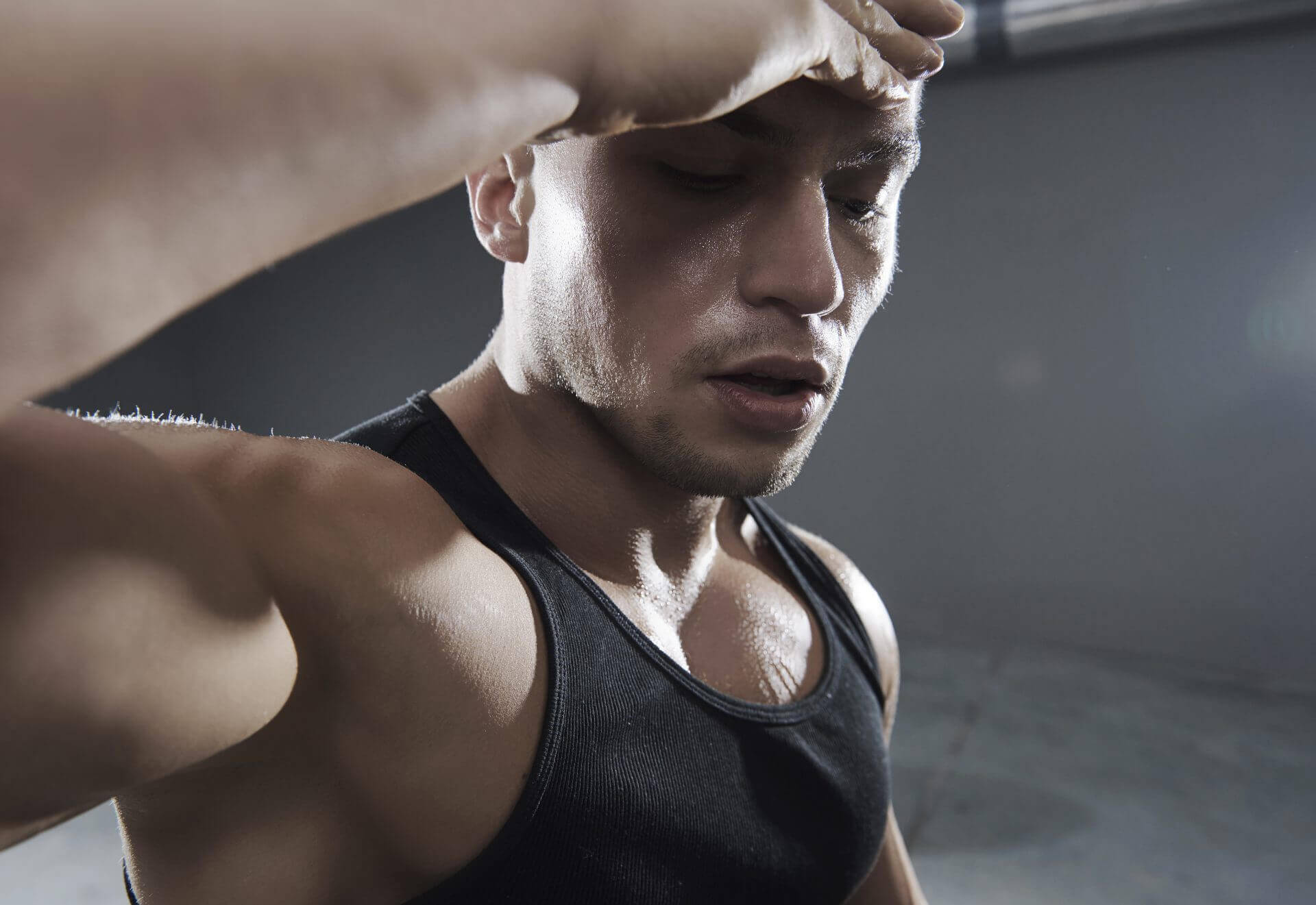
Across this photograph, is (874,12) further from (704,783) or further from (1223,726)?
(1223,726)

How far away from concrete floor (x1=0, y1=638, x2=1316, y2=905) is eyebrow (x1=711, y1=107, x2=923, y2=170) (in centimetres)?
226

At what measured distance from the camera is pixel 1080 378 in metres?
4.03

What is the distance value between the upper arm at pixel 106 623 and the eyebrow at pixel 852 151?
1.62 ft

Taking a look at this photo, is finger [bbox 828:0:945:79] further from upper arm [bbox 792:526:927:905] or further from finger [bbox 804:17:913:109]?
upper arm [bbox 792:526:927:905]

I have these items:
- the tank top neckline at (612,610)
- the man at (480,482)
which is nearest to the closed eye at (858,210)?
the man at (480,482)

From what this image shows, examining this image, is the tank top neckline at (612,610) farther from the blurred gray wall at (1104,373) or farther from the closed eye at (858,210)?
the blurred gray wall at (1104,373)

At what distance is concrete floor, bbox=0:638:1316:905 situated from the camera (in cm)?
251

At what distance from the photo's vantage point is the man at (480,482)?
29 cm

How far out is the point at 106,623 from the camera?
0.36m

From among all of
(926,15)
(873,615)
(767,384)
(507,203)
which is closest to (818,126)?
(926,15)

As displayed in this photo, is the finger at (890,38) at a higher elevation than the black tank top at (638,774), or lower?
higher

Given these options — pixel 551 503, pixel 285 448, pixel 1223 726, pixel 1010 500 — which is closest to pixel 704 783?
pixel 551 503

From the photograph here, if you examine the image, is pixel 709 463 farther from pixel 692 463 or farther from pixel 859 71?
pixel 859 71

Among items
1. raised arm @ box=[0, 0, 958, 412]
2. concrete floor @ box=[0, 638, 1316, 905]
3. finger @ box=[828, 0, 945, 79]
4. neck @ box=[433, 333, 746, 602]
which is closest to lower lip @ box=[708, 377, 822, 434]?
neck @ box=[433, 333, 746, 602]
